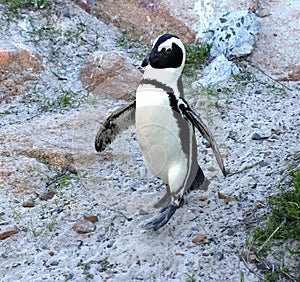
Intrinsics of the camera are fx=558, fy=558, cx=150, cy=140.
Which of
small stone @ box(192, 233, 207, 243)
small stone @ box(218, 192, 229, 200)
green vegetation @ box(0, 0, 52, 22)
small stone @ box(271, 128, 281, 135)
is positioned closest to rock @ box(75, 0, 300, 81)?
green vegetation @ box(0, 0, 52, 22)

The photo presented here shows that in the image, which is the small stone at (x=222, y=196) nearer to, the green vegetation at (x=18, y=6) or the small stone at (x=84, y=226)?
the small stone at (x=84, y=226)

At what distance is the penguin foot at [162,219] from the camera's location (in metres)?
1.81

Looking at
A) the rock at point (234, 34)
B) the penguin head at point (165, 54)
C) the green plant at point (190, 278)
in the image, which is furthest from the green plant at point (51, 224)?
the rock at point (234, 34)

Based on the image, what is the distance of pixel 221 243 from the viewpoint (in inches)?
70.4

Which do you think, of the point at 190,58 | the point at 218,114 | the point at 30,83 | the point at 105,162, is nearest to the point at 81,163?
the point at 105,162

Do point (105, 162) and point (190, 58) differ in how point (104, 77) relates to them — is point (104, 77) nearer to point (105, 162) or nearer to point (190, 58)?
point (190, 58)

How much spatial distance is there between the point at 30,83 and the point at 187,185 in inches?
51.6

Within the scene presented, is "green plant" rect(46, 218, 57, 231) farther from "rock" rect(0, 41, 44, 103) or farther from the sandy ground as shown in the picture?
"rock" rect(0, 41, 44, 103)

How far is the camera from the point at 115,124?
1.89 meters

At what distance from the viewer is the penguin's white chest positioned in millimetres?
1712

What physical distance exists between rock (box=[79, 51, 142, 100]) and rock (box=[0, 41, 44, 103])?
0.25 m

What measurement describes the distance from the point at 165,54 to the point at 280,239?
68cm

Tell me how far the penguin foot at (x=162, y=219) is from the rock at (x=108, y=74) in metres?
0.82

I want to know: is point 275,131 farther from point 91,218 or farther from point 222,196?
point 91,218
